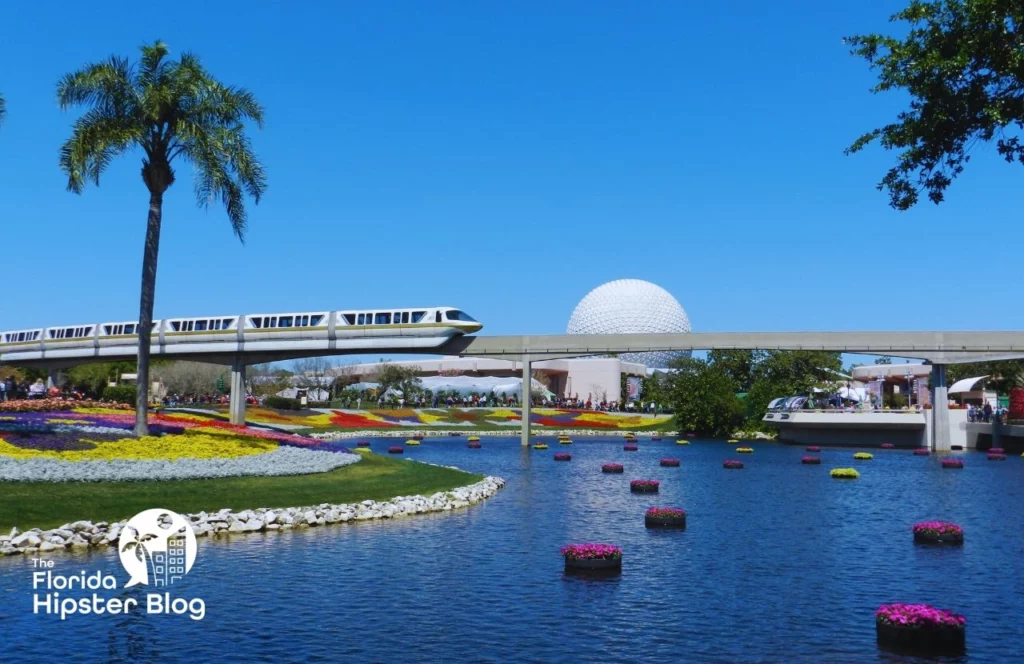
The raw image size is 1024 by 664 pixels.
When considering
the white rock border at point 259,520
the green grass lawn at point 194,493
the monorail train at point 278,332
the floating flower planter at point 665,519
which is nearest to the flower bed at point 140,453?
the green grass lawn at point 194,493

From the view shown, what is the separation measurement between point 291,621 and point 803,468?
40647 mm

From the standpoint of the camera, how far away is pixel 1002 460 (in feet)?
192

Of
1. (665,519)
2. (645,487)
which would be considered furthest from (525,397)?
(665,519)

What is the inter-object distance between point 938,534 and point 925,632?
11.2 meters

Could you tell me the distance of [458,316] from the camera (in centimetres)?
6531

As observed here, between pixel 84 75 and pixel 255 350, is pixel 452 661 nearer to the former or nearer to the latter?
pixel 84 75

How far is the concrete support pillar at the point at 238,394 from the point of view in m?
70.6

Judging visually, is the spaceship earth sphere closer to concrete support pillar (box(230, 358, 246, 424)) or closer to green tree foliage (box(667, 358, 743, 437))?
green tree foliage (box(667, 358, 743, 437))

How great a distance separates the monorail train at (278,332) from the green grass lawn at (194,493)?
28.6m

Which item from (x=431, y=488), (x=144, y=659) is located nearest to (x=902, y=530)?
(x=431, y=488)

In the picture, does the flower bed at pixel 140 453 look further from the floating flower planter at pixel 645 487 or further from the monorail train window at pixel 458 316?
the monorail train window at pixel 458 316

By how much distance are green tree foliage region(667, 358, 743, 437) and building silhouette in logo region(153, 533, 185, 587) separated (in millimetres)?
72118

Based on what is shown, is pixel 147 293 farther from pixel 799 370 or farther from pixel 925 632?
pixel 799 370

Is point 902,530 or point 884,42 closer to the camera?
point 884,42
